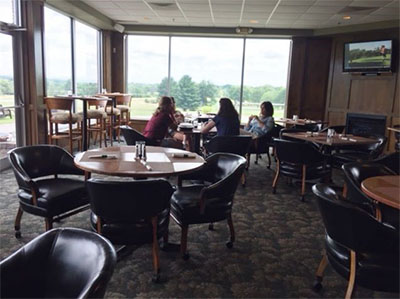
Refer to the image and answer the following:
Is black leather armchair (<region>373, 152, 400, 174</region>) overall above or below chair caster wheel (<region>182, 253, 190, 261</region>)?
above

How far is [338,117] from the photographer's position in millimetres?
8836

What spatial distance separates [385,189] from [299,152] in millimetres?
1976

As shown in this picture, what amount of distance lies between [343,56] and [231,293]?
7.69 meters

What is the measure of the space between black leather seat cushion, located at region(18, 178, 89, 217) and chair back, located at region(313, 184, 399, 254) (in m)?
1.99

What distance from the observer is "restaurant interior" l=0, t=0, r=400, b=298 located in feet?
6.52

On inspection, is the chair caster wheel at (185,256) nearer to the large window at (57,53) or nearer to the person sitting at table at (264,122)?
the person sitting at table at (264,122)

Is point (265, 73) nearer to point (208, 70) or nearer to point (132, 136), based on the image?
point (208, 70)

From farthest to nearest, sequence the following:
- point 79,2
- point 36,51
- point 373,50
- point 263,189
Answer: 1. point 373,50
2. point 79,2
3. point 36,51
4. point 263,189

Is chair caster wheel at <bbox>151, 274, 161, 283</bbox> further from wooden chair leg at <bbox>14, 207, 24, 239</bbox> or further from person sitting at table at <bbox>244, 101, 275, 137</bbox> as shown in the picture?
person sitting at table at <bbox>244, 101, 275, 137</bbox>

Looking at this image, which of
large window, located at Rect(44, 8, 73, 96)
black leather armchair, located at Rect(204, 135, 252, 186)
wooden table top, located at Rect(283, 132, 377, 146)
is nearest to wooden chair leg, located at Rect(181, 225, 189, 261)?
black leather armchair, located at Rect(204, 135, 252, 186)

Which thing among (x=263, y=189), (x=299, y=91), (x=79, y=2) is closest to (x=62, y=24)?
(x=79, y=2)

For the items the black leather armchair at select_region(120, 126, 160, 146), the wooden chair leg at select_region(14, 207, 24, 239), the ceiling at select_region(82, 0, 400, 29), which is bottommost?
the wooden chair leg at select_region(14, 207, 24, 239)

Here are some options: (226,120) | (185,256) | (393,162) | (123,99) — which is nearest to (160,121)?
(226,120)

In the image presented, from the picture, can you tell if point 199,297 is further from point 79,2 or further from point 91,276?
point 79,2
